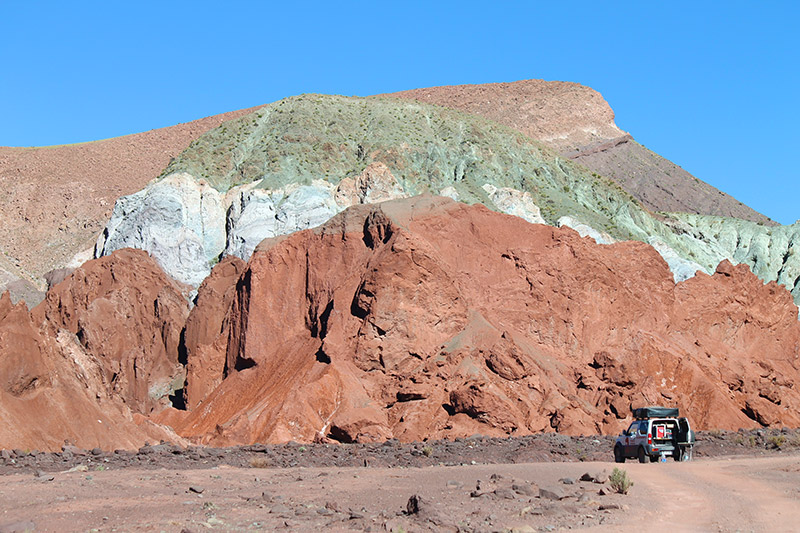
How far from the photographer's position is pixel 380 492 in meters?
19.7

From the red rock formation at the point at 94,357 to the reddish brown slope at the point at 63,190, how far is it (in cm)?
1092

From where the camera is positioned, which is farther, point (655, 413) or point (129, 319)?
point (129, 319)

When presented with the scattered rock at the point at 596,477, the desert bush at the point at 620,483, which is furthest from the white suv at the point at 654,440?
the desert bush at the point at 620,483

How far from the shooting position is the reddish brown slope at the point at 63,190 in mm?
77812

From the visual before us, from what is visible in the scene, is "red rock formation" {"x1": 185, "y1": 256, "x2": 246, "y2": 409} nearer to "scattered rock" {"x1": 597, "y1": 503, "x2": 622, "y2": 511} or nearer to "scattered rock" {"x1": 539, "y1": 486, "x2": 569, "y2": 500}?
"scattered rock" {"x1": 539, "y1": 486, "x2": 569, "y2": 500}

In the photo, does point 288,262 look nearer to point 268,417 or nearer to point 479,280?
point 479,280

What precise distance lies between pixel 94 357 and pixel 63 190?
6406cm

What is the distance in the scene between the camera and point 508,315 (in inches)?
1612

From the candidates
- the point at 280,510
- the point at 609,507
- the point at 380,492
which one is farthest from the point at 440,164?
the point at 280,510

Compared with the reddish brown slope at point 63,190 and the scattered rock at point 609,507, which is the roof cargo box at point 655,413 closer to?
the scattered rock at point 609,507

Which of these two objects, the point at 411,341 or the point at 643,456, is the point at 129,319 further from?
the point at 643,456

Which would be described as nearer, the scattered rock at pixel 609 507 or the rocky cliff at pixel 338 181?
the scattered rock at pixel 609 507

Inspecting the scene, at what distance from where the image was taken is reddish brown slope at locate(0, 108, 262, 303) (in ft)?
255

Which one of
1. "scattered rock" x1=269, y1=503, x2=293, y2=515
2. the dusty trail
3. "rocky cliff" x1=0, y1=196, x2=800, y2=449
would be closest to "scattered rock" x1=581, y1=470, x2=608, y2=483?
the dusty trail
